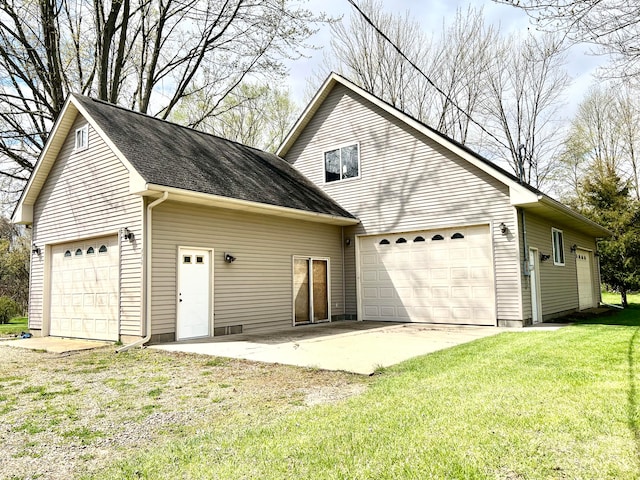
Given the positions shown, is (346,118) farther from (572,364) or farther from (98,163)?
(572,364)

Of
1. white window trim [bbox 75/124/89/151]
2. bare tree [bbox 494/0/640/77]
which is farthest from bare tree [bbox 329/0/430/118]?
bare tree [bbox 494/0/640/77]

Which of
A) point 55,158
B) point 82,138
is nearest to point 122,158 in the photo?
point 82,138

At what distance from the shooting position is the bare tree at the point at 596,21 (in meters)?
5.00

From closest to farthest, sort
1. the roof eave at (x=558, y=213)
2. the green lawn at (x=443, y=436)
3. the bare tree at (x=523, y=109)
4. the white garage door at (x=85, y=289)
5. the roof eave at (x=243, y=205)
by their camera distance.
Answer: the green lawn at (x=443, y=436) → the roof eave at (x=243, y=205) → the white garage door at (x=85, y=289) → the roof eave at (x=558, y=213) → the bare tree at (x=523, y=109)

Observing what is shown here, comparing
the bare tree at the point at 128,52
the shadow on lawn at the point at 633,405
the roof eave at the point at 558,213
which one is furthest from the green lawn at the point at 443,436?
the bare tree at the point at 128,52

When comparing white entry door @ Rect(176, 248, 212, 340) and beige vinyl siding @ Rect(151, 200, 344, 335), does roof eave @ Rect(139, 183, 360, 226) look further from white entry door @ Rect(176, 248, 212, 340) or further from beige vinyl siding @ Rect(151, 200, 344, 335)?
white entry door @ Rect(176, 248, 212, 340)

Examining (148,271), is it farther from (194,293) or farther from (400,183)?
(400,183)

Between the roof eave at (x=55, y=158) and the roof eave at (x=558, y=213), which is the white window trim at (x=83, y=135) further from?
the roof eave at (x=558, y=213)

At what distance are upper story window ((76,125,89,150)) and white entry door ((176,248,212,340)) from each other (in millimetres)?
3659

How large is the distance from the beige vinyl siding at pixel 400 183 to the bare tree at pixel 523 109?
11220mm

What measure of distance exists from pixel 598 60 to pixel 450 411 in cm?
582

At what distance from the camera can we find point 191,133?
12.3m

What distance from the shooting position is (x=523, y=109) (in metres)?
23.5

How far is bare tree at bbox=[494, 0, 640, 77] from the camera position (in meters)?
5.00
